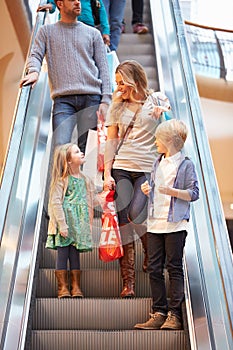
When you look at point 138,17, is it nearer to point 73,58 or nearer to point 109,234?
point 73,58

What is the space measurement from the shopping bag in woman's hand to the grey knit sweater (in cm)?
99

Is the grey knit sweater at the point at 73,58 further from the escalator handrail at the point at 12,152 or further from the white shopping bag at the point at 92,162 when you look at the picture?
the white shopping bag at the point at 92,162

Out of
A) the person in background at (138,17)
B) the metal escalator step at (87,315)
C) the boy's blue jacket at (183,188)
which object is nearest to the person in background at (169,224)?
the boy's blue jacket at (183,188)

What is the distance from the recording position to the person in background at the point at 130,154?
5.24m

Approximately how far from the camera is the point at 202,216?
5.14 meters

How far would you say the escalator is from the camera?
453 centimetres

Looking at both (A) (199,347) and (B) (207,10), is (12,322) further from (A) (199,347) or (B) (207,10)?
(B) (207,10)

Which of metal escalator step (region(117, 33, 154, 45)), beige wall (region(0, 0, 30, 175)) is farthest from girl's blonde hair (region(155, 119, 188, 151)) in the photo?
beige wall (region(0, 0, 30, 175))

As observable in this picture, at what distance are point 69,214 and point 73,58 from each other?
53.7 inches

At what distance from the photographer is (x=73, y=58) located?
6.16 m

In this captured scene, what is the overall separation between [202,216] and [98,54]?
5.60 feet

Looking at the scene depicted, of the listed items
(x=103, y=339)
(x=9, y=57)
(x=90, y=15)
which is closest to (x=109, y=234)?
(x=103, y=339)

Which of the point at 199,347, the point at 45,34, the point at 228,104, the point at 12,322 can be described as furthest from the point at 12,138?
the point at 228,104

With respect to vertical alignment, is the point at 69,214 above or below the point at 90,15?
below
